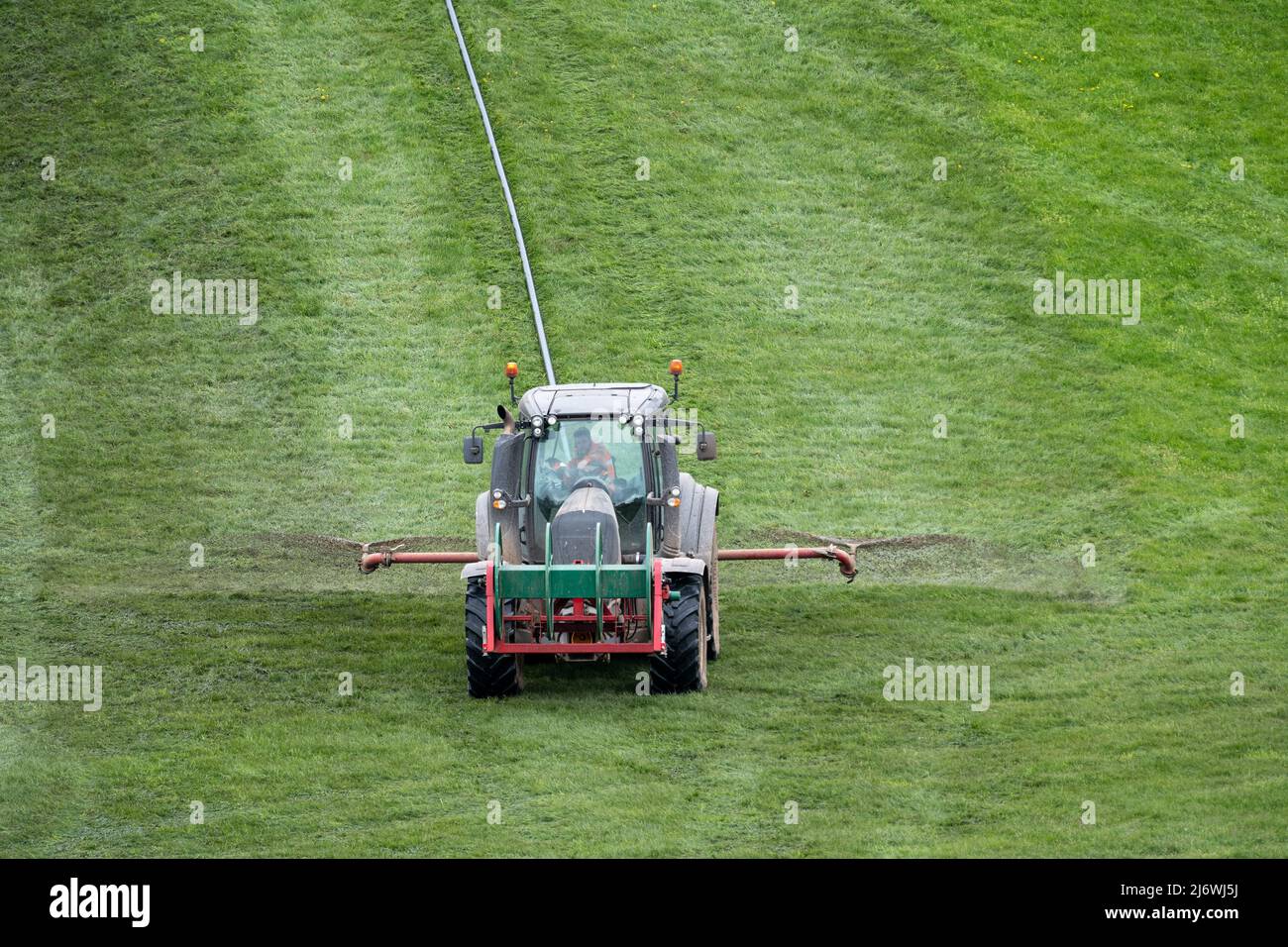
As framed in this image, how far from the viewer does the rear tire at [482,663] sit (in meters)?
17.3

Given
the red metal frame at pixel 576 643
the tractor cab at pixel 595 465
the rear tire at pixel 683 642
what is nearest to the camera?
the red metal frame at pixel 576 643

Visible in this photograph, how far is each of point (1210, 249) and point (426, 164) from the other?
1428cm

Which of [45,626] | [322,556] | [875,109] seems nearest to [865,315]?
[875,109]

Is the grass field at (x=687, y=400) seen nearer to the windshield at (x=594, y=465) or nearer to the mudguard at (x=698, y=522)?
the mudguard at (x=698, y=522)

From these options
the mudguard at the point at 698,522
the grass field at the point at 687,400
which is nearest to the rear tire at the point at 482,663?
the grass field at the point at 687,400

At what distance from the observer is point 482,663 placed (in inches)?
682

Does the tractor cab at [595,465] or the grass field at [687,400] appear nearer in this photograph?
the grass field at [687,400]

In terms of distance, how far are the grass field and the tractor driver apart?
2.03 m

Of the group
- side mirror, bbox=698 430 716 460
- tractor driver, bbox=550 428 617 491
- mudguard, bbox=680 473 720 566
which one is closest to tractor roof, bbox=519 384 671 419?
tractor driver, bbox=550 428 617 491

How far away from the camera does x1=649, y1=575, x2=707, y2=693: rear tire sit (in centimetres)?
1716

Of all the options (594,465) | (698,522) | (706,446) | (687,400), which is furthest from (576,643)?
(687,400)

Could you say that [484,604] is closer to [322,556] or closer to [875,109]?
[322,556]

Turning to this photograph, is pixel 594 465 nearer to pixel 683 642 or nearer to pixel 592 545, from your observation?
pixel 592 545

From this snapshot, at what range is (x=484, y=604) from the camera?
57.0 feet
